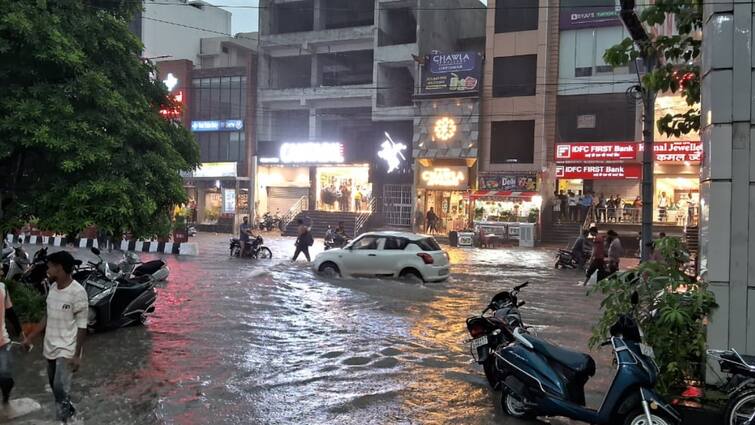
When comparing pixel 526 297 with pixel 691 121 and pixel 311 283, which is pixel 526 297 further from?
pixel 691 121

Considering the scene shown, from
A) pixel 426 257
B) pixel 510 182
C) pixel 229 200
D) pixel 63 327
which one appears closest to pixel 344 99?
pixel 229 200

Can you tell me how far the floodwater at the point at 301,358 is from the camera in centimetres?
637

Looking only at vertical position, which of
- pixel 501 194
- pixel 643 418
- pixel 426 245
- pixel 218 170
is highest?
pixel 218 170

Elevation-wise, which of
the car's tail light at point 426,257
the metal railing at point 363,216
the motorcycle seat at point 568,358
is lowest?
the motorcycle seat at point 568,358

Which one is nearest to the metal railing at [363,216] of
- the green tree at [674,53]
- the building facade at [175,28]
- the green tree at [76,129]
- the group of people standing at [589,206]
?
the group of people standing at [589,206]

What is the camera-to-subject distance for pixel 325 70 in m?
43.9

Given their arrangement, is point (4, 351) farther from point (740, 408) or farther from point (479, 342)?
point (740, 408)

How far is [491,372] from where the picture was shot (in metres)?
7.29

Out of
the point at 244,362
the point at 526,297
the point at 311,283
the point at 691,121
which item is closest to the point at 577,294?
the point at 526,297

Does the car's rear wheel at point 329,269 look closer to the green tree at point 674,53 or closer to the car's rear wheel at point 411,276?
the car's rear wheel at point 411,276

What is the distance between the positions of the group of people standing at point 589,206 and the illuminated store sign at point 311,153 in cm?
1402

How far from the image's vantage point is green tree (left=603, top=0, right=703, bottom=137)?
681cm

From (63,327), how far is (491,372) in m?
4.67

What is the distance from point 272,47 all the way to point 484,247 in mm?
22151
